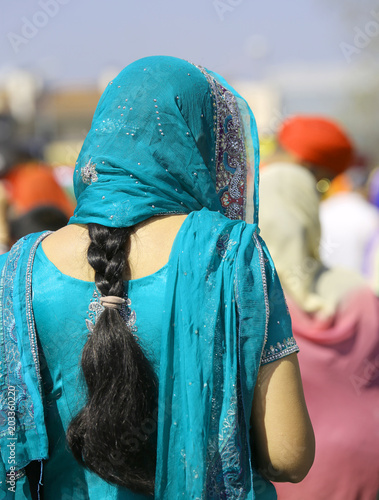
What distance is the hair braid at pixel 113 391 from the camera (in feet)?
3.87

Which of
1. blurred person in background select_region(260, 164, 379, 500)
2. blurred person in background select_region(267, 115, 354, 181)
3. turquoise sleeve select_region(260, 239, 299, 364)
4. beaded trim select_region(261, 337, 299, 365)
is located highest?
blurred person in background select_region(267, 115, 354, 181)

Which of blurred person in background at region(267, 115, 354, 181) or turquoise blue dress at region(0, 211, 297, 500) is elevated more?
blurred person in background at region(267, 115, 354, 181)

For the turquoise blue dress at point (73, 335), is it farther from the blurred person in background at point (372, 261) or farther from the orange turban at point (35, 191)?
the orange turban at point (35, 191)

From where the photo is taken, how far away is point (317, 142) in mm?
3205

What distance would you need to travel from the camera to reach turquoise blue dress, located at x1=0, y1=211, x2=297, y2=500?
1.22 m

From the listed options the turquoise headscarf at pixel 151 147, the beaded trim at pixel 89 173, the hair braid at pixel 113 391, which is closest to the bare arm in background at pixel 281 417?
the hair braid at pixel 113 391

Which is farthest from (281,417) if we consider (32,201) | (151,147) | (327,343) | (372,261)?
(32,201)

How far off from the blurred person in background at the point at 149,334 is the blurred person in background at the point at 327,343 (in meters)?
1.12

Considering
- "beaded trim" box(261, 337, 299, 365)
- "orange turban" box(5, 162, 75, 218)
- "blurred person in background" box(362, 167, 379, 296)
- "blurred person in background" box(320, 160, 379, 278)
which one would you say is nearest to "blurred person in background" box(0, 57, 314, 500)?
"beaded trim" box(261, 337, 299, 365)

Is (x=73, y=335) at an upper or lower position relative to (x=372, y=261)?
upper

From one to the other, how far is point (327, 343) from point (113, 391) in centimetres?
145

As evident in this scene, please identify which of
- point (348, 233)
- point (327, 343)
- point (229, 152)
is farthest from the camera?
point (348, 233)

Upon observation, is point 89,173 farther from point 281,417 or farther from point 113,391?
point 281,417

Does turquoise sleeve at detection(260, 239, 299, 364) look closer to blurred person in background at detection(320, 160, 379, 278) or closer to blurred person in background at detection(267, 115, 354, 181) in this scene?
blurred person in background at detection(267, 115, 354, 181)
